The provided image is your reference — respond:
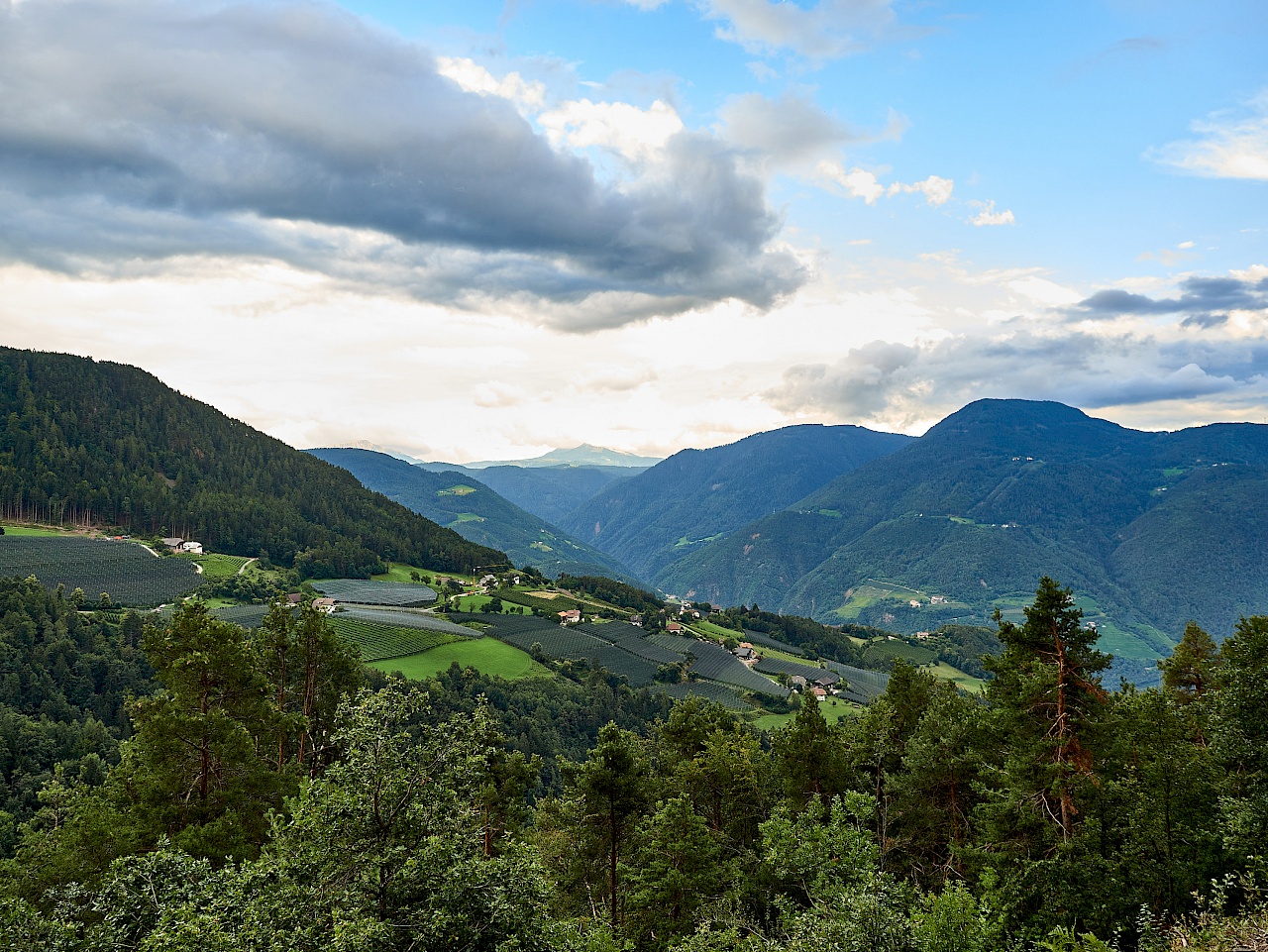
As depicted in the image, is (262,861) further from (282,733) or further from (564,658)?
(564,658)

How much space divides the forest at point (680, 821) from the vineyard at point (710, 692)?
9407cm

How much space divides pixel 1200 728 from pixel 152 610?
6222 inches

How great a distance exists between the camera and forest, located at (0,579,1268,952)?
14797mm

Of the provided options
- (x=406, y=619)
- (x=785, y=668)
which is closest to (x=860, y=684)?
(x=785, y=668)

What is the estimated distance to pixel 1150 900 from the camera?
21484 mm

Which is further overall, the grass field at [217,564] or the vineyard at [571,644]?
the grass field at [217,564]

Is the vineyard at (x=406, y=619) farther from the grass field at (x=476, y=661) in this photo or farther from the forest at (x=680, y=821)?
the forest at (x=680, y=821)

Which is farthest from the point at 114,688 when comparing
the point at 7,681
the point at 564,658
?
the point at 564,658

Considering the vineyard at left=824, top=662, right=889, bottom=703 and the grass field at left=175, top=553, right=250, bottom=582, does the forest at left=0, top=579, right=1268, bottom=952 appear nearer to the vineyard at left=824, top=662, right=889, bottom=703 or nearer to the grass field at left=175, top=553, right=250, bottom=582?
the vineyard at left=824, top=662, right=889, bottom=703

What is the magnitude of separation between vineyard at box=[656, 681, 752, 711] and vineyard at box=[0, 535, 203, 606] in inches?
4341

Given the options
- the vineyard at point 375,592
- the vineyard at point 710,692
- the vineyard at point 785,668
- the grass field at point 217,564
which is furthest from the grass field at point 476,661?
the grass field at point 217,564

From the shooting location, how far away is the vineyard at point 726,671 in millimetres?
153375

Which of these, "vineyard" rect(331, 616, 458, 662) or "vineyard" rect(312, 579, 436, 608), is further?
"vineyard" rect(312, 579, 436, 608)

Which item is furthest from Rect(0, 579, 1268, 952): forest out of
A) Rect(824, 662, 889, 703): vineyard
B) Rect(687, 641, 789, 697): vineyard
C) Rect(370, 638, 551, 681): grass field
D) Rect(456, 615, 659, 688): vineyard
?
Rect(824, 662, 889, 703): vineyard
